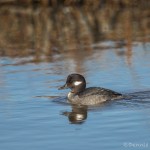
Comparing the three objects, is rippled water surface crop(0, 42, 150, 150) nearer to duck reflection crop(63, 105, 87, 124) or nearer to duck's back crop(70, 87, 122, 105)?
duck reflection crop(63, 105, 87, 124)

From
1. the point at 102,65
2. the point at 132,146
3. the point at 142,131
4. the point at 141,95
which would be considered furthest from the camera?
the point at 102,65

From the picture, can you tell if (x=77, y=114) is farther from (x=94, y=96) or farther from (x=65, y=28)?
(x=65, y=28)

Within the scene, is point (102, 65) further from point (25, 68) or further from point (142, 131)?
point (142, 131)

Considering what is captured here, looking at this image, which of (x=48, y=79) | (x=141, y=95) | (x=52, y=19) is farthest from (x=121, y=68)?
(x=52, y=19)

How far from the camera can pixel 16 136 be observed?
37.3ft

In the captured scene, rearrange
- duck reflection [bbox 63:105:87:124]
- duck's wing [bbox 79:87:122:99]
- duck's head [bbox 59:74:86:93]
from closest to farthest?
duck reflection [bbox 63:105:87:124]
duck's wing [bbox 79:87:122:99]
duck's head [bbox 59:74:86:93]

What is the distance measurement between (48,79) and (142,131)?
562 centimetres

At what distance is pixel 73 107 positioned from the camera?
14078 mm

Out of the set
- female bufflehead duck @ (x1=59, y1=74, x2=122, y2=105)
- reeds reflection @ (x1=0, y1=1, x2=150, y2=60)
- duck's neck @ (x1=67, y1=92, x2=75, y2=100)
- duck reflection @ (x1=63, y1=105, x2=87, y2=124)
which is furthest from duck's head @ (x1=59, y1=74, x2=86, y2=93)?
reeds reflection @ (x1=0, y1=1, x2=150, y2=60)

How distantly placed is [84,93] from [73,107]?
16.6 inches

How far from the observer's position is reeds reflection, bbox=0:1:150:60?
71.9 feet

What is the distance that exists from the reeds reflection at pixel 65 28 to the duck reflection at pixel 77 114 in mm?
5982

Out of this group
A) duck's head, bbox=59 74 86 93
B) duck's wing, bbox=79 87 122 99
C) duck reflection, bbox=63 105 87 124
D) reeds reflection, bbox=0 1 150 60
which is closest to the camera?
duck reflection, bbox=63 105 87 124

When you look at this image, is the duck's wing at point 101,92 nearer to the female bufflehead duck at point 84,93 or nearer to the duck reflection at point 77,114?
the female bufflehead duck at point 84,93
